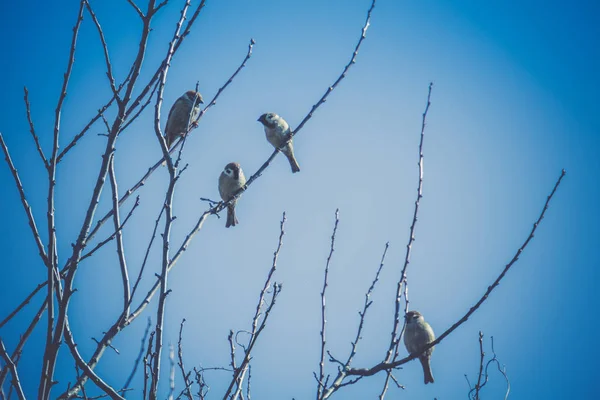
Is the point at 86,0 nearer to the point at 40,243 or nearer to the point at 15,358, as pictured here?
the point at 40,243

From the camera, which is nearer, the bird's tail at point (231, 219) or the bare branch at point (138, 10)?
the bare branch at point (138, 10)

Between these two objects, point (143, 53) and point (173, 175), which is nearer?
point (143, 53)

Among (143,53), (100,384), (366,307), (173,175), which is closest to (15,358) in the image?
(100,384)

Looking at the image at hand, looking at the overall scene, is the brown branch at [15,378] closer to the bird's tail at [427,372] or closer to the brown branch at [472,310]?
the brown branch at [472,310]

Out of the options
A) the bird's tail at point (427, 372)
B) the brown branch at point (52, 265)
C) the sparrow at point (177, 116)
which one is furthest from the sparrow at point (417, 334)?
the brown branch at point (52, 265)

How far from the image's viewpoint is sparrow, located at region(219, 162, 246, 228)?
232 inches

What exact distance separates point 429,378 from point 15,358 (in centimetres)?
411

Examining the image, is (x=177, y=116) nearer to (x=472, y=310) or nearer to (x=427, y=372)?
(x=427, y=372)

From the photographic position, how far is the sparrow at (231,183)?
232 inches

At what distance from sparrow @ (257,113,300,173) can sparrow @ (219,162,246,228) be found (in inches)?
22.2

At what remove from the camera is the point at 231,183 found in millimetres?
5918

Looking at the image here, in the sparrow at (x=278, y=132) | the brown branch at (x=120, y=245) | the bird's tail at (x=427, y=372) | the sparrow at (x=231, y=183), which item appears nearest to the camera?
the brown branch at (x=120, y=245)

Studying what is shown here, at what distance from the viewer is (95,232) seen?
2.01 metres

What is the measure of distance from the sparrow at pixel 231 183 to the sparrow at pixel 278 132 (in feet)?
1.85
